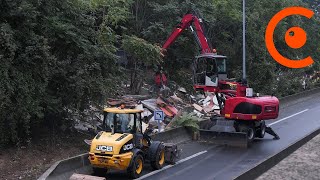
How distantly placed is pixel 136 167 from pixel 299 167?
5.08m

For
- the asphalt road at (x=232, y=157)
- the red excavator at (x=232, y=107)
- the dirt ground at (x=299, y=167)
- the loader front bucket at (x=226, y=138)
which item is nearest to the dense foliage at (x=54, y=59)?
the red excavator at (x=232, y=107)

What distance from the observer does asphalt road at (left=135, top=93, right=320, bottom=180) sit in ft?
47.9

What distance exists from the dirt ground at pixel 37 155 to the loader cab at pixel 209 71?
26.0ft

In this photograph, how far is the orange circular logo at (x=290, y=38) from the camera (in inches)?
1644

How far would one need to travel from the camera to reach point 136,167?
13.9 metres

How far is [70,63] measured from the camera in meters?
16.6

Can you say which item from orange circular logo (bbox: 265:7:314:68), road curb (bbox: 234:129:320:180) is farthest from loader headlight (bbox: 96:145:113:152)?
orange circular logo (bbox: 265:7:314:68)

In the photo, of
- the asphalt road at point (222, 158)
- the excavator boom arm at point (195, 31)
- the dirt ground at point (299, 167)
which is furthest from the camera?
the excavator boom arm at point (195, 31)

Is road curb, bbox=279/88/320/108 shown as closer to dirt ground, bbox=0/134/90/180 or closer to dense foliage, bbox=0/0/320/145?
dense foliage, bbox=0/0/320/145

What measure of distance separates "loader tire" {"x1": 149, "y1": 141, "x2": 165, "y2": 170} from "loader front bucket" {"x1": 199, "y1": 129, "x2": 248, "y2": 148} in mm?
5633

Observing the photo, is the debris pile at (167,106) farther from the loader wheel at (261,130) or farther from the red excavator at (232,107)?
the loader wheel at (261,130)

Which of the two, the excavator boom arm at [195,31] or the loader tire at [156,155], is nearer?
the loader tire at [156,155]

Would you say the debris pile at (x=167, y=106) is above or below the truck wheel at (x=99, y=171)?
above

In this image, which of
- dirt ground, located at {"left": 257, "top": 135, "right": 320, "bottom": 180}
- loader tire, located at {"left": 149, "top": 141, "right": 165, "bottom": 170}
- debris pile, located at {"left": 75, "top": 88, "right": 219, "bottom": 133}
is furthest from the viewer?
debris pile, located at {"left": 75, "top": 88, "right": 219, "bottom": 133}
